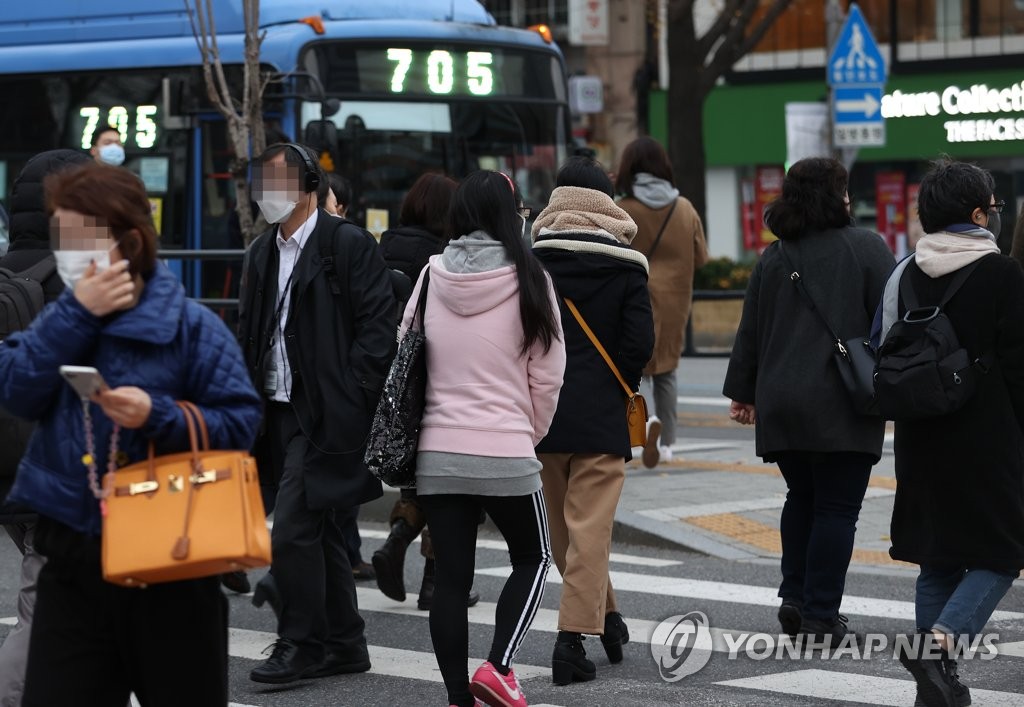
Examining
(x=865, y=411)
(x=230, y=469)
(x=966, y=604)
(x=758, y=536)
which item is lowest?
(x=758, y=536)

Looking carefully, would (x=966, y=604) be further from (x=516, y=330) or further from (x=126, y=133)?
(x=126, y=133)

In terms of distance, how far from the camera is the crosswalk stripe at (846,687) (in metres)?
5.72

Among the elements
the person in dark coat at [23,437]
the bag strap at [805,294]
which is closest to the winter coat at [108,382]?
the person in dark coat at [23,437]

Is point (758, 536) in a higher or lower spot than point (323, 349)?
lower

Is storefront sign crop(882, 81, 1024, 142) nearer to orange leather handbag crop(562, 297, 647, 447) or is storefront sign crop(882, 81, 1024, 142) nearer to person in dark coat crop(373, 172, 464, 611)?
person in dark coat crop(373, 172, 464, 611)

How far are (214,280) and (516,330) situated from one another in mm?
7321

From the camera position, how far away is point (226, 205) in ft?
43.8

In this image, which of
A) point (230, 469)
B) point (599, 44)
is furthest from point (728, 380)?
point (599, 44)

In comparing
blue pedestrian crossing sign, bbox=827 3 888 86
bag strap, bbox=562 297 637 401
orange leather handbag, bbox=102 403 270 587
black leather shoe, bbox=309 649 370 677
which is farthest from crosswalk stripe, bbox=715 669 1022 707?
blue pedestrian crossing sign, bbox=827 3 888 86

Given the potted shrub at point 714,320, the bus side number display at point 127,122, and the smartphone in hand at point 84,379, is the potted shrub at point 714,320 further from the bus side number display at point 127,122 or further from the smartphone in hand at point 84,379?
the smartphone in hand at point 84,379

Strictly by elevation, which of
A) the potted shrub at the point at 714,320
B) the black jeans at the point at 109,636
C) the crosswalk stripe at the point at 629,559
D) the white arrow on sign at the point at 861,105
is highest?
the white arrow on sign at the point at 861,105

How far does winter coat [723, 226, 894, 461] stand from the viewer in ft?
21.1

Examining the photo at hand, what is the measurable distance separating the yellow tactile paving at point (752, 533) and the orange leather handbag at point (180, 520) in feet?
18.4

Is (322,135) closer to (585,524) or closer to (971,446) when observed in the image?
(585,524)
